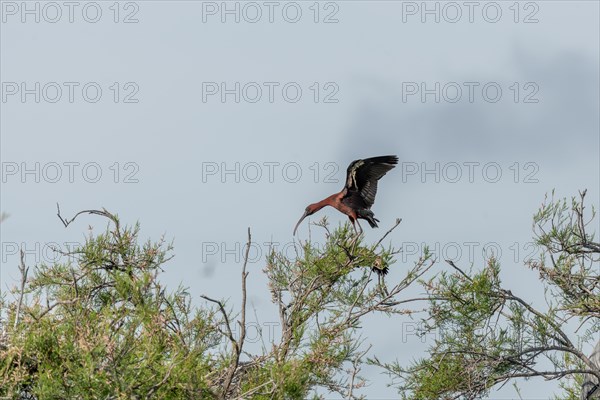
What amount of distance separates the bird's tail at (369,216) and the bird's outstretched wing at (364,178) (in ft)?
0.31

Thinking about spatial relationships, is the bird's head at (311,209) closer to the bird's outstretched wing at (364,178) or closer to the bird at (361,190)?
the bird at (361,190)

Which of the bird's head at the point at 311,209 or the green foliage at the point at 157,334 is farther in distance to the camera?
the bird's head at the point at 311,209

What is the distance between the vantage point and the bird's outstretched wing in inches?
443

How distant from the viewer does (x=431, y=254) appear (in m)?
9.53

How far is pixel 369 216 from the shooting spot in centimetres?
1129

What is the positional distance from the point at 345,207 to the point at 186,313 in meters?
3.08

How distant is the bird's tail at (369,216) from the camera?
11.2m

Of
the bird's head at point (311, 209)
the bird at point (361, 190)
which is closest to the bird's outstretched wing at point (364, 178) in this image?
the bird at point (361, 190)

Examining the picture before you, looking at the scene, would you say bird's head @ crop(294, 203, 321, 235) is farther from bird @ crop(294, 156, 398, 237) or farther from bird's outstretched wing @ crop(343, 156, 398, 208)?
bird's outstretched wing @ crop(343, 156, 398, 208)

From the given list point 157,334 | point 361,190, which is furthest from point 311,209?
point 157,334

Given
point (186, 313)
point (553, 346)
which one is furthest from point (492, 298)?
point (186, 313)

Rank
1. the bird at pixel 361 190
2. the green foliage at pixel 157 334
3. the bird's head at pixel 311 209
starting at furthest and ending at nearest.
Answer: the bird's head at pixel 311 209
the bird at pixel 361 190
the green foliage at pixel 157 334

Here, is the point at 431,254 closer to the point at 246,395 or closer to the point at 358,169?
the point at 358,169

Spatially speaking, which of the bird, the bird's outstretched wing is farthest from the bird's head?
the bird's outstretched wing
